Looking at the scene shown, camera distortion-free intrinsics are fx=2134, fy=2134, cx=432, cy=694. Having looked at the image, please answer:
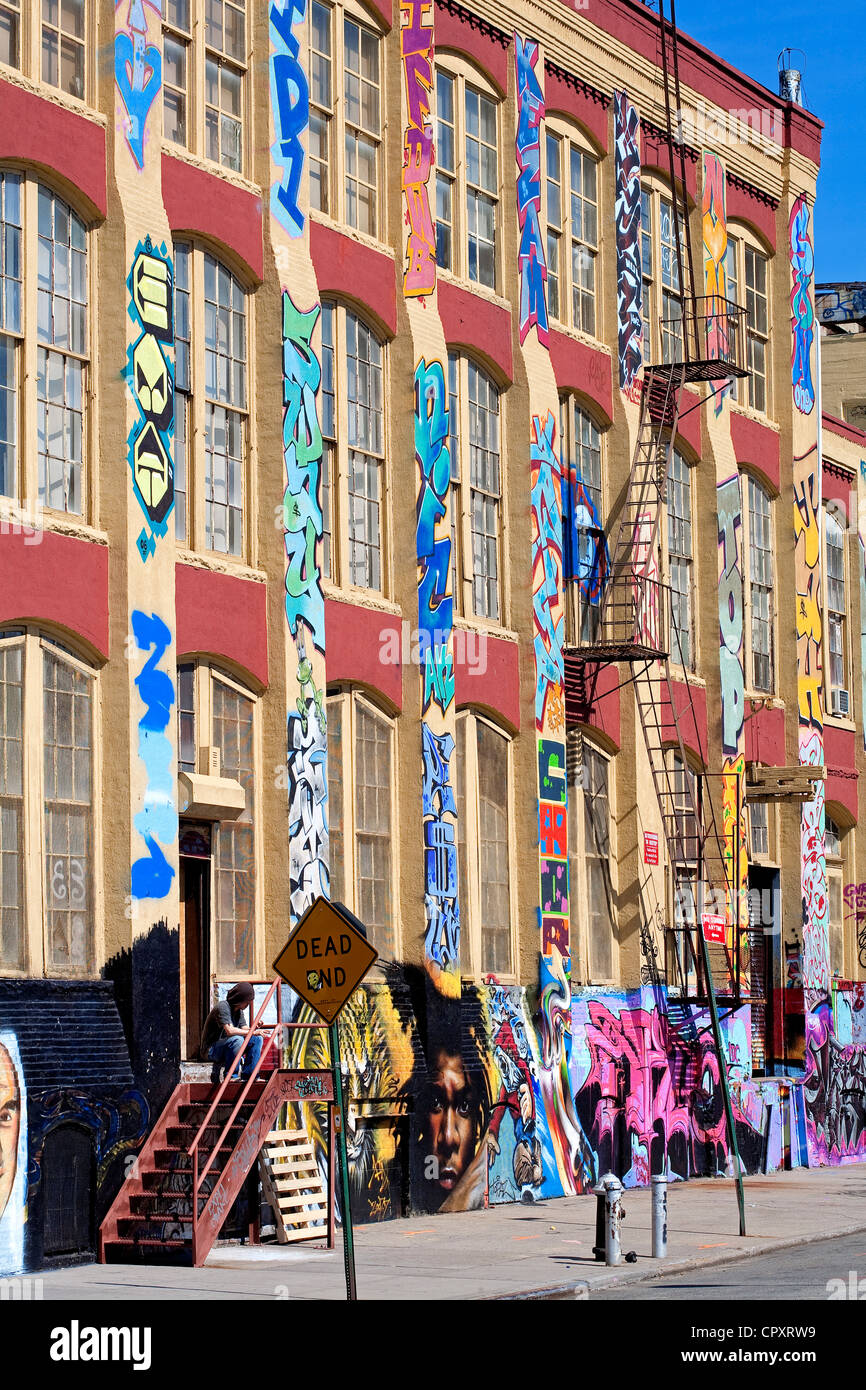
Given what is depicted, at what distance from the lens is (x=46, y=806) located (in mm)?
19141

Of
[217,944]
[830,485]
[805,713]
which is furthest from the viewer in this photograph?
[830,485]

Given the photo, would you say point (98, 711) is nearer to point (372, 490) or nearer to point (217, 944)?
point (217, 944)

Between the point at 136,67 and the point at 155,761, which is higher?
the point at 136,67

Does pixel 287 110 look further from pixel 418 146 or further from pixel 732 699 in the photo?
pixel 732 699

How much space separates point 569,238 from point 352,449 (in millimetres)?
6468

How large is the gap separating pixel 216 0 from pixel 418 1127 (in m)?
12.3

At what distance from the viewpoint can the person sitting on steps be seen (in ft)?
65.1

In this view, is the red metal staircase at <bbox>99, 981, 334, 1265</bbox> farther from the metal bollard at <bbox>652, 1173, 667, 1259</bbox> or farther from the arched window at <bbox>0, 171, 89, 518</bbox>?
the arched window at <bbox>0, 171, 89, 518</bbox>

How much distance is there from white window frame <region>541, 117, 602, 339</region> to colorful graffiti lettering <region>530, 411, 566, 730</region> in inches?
82.7

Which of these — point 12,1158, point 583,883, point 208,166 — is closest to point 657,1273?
point 12,1158

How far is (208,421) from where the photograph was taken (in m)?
21.8

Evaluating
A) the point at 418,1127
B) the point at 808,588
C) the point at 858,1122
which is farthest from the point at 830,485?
the point at 418,1127

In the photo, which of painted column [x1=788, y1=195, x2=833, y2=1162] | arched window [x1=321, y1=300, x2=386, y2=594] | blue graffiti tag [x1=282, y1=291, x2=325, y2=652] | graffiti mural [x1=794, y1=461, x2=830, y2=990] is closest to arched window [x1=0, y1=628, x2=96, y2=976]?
blue graffiti tag [x1=282, y1=291, x2=325, y2=652]

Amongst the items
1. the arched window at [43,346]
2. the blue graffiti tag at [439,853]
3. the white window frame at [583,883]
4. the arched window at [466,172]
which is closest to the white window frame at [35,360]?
the arched window at [43,346]
